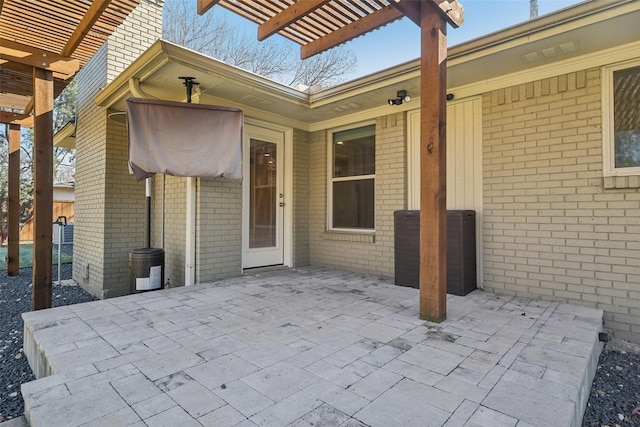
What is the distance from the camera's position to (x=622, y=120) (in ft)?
10.5

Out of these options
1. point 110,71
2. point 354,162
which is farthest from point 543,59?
point 110,71

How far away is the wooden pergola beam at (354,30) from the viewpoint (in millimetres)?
3092

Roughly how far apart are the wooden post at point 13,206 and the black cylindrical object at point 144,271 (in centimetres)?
430

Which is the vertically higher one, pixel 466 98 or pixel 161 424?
pixel 466 98

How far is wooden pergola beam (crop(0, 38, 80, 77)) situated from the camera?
3487mm

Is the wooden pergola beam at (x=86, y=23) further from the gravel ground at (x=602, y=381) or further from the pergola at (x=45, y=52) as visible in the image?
the gravel ground at (x=602, y=381)

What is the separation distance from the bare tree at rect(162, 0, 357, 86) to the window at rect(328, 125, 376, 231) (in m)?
7.55

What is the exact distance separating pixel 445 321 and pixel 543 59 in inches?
109

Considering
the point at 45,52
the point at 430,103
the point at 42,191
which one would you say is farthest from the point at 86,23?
the point at 430,103

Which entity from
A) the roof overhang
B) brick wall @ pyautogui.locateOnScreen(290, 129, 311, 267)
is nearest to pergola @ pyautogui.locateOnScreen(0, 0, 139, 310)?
the roof overhang

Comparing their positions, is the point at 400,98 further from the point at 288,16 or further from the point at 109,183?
the point at 109,183

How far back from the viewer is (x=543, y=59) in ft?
11.2

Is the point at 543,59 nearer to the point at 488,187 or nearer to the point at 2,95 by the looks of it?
the point at 488,187

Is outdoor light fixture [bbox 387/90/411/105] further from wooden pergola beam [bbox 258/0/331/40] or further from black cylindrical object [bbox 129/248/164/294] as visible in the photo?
black cylindrical object [bbox 129/248/164/294]
